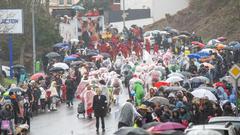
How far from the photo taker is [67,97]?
38062 millimetres

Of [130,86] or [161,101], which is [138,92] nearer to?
[130,86]

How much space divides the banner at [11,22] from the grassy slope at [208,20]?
70.2 ft

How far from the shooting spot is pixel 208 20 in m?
74.8

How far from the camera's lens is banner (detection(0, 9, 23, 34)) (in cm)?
4738

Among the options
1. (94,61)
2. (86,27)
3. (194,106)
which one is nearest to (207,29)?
(86,27)

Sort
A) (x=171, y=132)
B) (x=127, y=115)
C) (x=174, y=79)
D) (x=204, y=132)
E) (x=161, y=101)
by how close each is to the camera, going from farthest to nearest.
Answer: (x=174, y=79) < (x=161, y=101) < (x=127, y=115) < (x=171, y=132) < (x=204, y=132)

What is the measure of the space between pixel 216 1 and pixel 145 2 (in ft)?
91.2

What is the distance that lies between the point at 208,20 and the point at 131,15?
1762 centimetres

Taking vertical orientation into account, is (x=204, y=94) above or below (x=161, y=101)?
above

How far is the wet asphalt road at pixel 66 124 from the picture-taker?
30.6 meters

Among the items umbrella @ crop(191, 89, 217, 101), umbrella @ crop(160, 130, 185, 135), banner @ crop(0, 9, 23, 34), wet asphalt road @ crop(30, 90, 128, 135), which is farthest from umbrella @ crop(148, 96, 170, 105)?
banner @ crop(0, 9, 23, 34)

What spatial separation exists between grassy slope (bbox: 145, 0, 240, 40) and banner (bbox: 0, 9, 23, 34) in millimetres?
21407

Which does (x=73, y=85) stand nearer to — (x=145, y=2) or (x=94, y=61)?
(x=94, y=61)

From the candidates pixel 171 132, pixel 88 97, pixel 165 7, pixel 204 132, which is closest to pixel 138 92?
pixel 88 97
